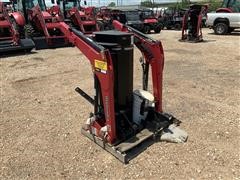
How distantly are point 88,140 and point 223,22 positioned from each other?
50.9 ft

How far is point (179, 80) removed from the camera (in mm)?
6734

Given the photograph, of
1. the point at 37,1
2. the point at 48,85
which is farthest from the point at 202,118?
the point at 37,1

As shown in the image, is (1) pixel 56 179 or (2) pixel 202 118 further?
(2) pixel 202 118

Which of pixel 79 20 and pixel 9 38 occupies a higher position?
pixel 79 20

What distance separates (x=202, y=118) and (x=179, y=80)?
7.32ft

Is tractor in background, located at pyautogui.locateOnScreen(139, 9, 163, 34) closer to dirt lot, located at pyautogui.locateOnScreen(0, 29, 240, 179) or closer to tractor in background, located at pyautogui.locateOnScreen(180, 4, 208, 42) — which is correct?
tractor in background, located at pyautogui.locateOnScreen(180, 4, 208, 42)

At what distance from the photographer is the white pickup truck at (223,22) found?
16766 mm

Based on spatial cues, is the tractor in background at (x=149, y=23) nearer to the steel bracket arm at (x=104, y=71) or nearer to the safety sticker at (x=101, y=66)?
the steel bracket arm at (x=104, y=71)

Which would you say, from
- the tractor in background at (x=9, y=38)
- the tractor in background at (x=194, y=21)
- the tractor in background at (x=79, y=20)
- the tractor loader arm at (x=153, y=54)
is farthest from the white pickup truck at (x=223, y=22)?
the tractor loader arm at (x=153, y=54)

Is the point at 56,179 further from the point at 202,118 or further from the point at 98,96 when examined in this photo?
the point at 202,118

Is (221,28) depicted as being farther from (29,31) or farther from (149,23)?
(29,31)

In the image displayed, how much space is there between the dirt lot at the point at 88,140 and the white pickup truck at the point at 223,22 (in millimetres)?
9934

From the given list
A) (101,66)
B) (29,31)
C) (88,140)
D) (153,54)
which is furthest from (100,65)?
(29,31)

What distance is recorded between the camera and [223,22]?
1730 centimetres
